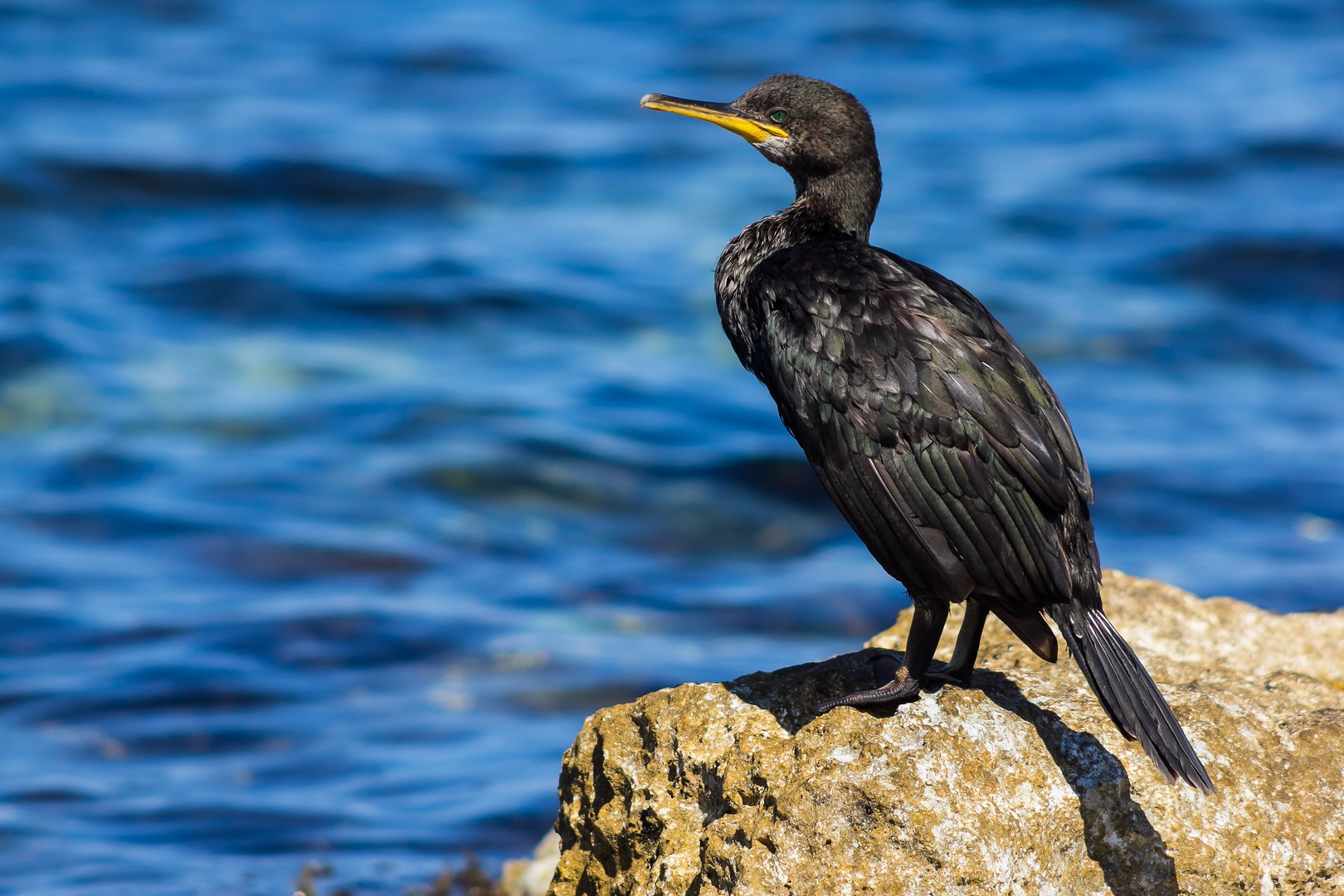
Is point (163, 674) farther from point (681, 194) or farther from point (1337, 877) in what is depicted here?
point (681, 194)

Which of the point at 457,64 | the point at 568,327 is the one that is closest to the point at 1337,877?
the point at 568,327

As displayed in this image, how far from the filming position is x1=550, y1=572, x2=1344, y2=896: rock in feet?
11.7

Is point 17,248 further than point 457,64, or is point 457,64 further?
point 457,64

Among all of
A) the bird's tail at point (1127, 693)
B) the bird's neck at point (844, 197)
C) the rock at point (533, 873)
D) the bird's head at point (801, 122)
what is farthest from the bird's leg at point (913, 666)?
the rock at point (533, 873)

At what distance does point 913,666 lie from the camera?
394 cm

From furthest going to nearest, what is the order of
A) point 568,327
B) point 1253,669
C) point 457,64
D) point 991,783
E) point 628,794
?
point 457,64
point 568,327
point 1253,669
point 628,794
point 991,783

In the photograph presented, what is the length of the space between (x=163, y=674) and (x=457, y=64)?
11.6m

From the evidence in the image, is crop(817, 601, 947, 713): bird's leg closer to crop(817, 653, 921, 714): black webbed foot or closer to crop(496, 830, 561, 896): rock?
crop(817, 653, 921, 714): black webbed foot

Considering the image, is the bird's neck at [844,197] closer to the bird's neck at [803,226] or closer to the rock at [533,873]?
the bird's neck at [803,226]

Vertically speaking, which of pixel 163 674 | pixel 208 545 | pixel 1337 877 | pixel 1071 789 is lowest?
pixel 1337 877

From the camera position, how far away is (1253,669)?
4770mm

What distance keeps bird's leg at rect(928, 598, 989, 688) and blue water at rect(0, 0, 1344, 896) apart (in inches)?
131

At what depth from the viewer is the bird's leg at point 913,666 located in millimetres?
3834

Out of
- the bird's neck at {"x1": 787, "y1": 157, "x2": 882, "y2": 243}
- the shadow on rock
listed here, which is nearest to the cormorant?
the shadow on rock
